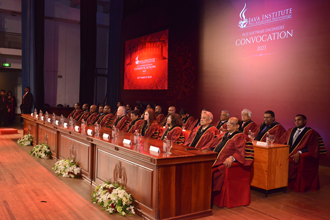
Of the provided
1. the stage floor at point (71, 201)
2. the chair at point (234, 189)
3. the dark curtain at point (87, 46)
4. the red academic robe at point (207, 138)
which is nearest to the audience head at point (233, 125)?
the red academic robe at point (207, 138)

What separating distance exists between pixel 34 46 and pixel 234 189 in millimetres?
11549

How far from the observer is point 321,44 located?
618 centimetres

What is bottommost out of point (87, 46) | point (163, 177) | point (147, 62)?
point (163, 177)

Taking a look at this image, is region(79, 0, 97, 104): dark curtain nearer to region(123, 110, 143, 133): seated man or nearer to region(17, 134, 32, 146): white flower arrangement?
region(17, 134, 32, 146): white flower arrangement

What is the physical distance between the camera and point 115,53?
1327 cm

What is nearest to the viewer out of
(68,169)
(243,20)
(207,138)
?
(207,138)

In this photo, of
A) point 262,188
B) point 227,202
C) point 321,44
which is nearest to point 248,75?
point 321,44

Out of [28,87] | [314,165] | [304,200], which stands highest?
[28,87]

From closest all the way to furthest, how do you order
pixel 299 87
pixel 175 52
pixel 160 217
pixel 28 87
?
pixel 160 217
pixel 299 87
pixel 175 52
pixel 28 87

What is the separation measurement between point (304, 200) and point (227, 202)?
128cm

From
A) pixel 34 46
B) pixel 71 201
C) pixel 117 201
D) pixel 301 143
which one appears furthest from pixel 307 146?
pixel 34 46

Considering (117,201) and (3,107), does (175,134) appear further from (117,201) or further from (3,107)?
(3,107)

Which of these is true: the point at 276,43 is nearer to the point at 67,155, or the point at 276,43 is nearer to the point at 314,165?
the point at 314,165

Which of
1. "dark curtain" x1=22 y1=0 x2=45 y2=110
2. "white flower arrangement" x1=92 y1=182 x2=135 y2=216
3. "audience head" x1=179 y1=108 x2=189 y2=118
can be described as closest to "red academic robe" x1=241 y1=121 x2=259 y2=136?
"audience head" x1=179 y1=108 x2=189 y2=118
